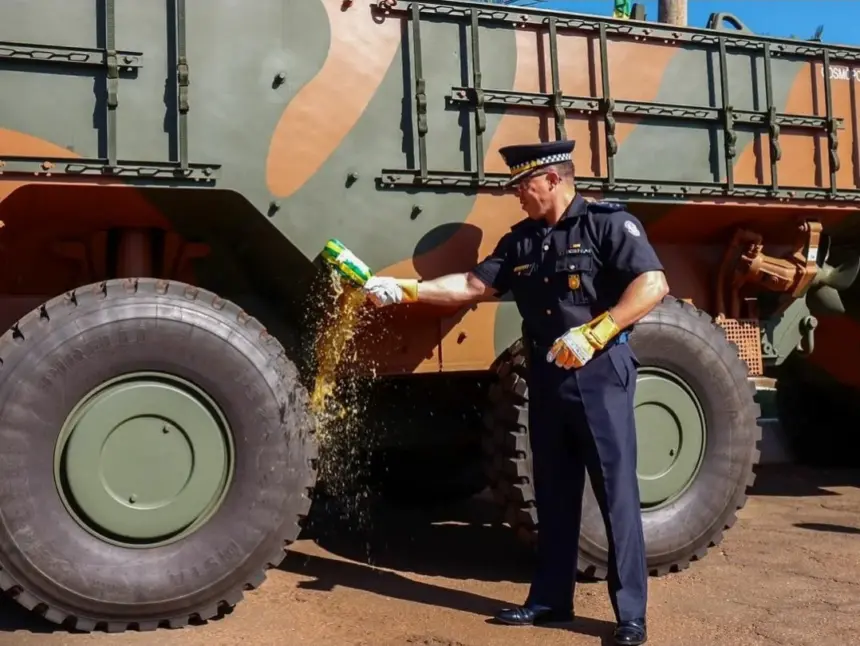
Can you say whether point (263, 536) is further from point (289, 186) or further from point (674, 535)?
point (674, 535)

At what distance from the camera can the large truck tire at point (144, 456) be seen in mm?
3145

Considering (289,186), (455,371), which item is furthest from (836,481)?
(289,186)

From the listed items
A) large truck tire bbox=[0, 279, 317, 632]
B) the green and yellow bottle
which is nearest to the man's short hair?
the green and yellow bottle

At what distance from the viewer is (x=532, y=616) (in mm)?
3387

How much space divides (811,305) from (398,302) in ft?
8.21

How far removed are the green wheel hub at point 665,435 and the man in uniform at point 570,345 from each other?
68 cm

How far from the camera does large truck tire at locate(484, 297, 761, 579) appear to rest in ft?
12.6

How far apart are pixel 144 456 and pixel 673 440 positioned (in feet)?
7.24

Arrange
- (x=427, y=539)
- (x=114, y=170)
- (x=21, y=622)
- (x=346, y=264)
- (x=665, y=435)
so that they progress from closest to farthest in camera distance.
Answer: (x=21, y=622)
(x=114, y=170)
(x=346, y=264)
(x=665, y=435)
(x=427, y=539)

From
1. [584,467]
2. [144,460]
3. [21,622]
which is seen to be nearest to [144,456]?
[144,460]

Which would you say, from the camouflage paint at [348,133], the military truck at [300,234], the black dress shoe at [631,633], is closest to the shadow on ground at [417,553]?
the black dress shoe at [631,633]

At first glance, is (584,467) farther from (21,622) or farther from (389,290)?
(21,622)

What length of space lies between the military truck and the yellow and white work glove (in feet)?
2.39

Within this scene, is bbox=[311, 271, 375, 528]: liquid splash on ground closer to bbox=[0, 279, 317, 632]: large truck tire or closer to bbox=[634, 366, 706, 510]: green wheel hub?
bbox=[0, 279, 317, 632]: large truck tire
